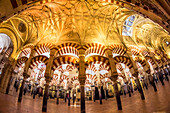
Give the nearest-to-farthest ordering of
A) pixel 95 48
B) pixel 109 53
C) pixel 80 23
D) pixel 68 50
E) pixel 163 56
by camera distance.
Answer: pixel 109 53 < pixel 80 23 < pixel 95 48 < pixel 68 50 < pixel 163 56

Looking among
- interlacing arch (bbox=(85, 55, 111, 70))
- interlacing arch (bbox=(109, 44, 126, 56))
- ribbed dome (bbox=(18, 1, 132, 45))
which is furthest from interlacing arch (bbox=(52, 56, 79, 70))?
interlacing arch (bbox=(109, 44, 126, 56))

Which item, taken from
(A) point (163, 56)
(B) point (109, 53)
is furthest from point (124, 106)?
(A) point (163, 56)

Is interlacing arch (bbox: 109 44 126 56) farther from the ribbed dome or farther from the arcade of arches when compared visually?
the ribbed dome

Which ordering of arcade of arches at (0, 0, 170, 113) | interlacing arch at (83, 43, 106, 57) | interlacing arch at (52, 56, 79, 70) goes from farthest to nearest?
interlacing arch at (52, 56, 79, 70)
interlacing arch at (83, 43, 106, 57)
arcade of arches at (0, 0, 170, 113)

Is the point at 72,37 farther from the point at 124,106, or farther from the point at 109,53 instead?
the point at 124,106

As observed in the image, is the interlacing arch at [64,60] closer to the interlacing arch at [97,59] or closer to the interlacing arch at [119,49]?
the interlacing arch at [97,59]

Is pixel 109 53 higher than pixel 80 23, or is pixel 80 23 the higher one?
pixel 80 23

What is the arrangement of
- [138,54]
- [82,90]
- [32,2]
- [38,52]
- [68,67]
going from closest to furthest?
[32,2] < [82,90] < [38,52] < [138,54] < [68,67]

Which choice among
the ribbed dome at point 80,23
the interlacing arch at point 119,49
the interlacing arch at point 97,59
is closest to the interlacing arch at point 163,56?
the interlacing arch at point 119,49

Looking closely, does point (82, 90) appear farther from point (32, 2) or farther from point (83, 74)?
point (32, 2)

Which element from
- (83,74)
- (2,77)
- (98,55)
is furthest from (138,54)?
(2,77)

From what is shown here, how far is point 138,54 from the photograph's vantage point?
10734 mm

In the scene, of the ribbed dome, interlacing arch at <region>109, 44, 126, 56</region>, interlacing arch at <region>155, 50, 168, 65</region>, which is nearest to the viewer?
the ribbed dome

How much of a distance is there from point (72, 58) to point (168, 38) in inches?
466
